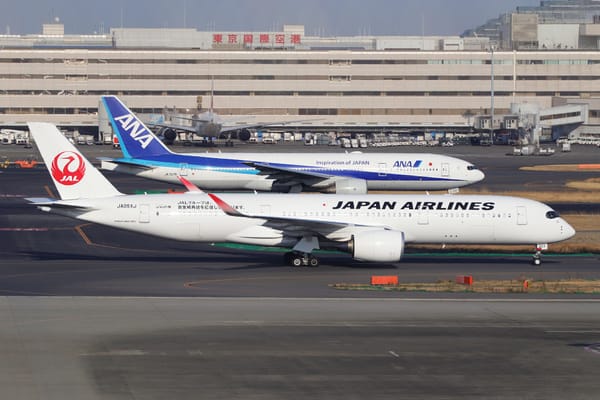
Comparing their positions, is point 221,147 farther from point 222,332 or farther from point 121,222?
point 222,332

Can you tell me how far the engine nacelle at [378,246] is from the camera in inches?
1825

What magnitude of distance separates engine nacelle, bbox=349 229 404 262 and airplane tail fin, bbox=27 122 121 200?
38.5ft

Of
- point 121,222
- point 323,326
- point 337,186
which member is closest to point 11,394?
point 323,326

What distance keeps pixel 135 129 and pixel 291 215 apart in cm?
3210

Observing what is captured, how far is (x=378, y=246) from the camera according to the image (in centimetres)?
4641

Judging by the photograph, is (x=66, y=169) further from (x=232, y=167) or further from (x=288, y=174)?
(x=232, y=167)

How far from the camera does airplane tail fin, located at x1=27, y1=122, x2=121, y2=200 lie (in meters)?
48.7

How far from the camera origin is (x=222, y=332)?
33.0m

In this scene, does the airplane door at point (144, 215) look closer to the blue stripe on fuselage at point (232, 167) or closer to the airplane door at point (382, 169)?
the blue stripe on fuselage at point (232, 167)

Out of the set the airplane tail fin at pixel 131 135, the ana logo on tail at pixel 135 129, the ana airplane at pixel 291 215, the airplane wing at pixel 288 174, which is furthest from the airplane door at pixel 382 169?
the ana airplane at pixel 291 215

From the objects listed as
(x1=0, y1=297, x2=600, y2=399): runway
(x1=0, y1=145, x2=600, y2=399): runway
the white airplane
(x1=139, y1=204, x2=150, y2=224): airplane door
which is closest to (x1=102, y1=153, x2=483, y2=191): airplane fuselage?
the white airplane

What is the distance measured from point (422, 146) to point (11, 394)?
149715 mm

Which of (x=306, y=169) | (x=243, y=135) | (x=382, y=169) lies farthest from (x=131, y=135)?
(x=243, y=135)

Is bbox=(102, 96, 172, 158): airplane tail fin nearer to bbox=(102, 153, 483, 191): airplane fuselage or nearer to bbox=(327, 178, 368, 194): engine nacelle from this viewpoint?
bbox=(102, 153, 483, 191): airplane fuselage
